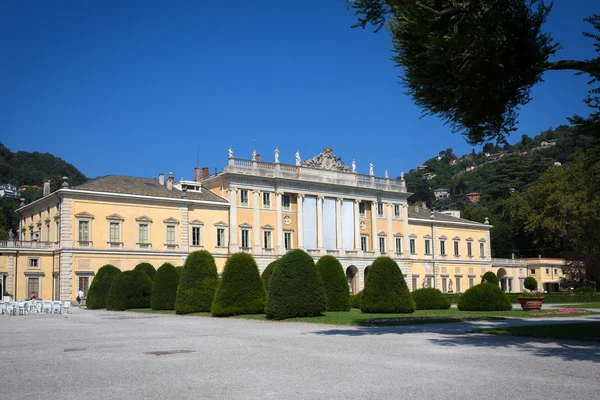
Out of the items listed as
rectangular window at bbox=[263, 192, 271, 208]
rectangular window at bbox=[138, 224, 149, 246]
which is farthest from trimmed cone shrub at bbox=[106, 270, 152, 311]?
rectangular window at bbox=[263, 192, 271, 208]

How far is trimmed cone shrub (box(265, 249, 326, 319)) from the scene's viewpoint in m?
23.6

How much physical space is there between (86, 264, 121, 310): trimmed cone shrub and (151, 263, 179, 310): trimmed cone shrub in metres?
4.98

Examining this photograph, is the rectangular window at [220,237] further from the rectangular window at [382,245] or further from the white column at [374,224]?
the rectangular window at [382,245]

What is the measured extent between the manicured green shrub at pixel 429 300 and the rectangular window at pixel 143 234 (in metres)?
25.0

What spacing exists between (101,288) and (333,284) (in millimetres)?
15872

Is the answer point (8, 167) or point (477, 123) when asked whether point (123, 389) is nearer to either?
point (477, 123)

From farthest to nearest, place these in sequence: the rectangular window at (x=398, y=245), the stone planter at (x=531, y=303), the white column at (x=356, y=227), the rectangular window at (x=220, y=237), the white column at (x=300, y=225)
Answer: the rectangular window at (x=398, y=245) < the white column at (x=356, y=227) < the white column at (x=300, y=225) < the rectangular window at (x=220, y=237) < the stone planter at (x=531, y=303)

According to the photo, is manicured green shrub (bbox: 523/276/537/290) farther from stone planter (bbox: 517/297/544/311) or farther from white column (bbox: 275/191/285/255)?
stone planter (bbox: 517/297/544/311)

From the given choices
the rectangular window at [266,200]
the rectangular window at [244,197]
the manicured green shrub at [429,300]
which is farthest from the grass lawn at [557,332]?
the rectangular window at [266,200]

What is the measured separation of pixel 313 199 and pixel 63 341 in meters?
43.5

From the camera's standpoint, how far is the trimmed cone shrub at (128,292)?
34500 mm

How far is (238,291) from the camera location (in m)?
26.3

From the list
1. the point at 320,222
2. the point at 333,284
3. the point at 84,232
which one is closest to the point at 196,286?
the point at 333,284

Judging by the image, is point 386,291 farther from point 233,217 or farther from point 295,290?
point 233,217
